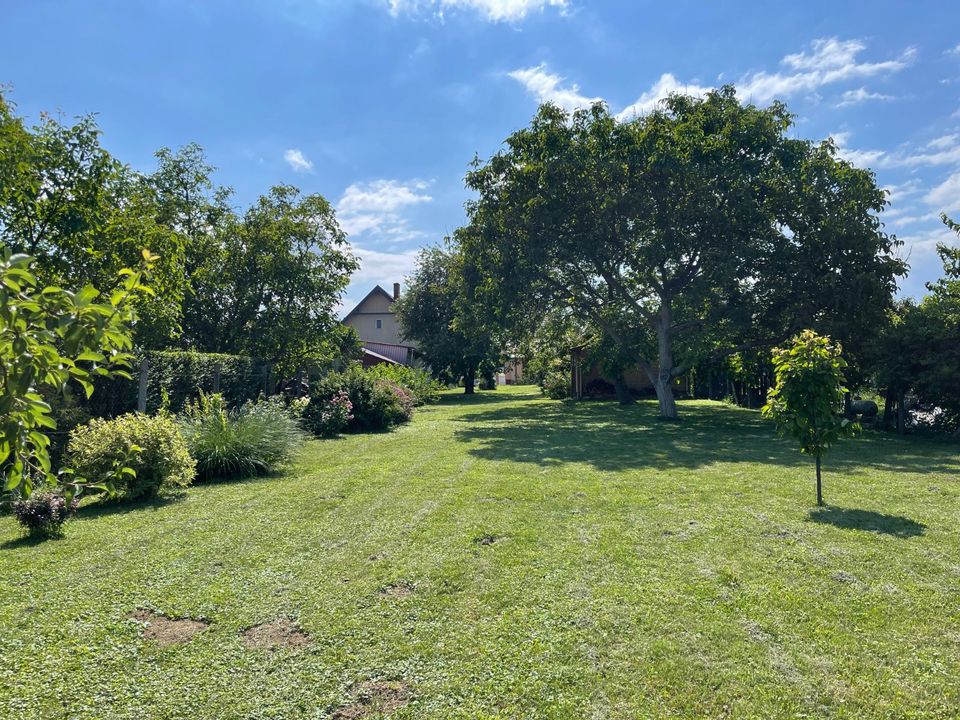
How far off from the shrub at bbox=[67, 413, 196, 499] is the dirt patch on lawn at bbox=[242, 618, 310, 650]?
4.07 m

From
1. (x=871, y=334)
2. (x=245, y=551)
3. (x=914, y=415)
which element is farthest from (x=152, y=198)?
(x=914, y=415)

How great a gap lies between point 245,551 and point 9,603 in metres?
1.63

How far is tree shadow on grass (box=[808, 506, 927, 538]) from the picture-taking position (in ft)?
18.8

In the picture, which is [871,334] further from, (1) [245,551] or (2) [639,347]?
(1) [245,551]

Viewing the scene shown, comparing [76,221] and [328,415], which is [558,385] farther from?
[76,221]

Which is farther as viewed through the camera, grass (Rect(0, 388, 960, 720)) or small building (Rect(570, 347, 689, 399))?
small building (Rect(570, 347, 689, 399))

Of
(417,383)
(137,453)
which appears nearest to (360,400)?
(137,453)

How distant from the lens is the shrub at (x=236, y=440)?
864 cm

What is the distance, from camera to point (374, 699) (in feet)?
9.61

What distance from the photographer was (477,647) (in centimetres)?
341

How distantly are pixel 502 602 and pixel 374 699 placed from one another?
4.19ft

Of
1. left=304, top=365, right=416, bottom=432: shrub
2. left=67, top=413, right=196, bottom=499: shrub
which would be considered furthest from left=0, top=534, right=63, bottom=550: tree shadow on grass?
left=304, top=365, right=416, bottom=432: shrub

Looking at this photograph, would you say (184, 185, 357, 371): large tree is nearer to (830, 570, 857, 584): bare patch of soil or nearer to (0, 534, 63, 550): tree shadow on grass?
(0, 534, 63, 550): tree shadow on grass

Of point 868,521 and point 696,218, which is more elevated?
point 696,218
